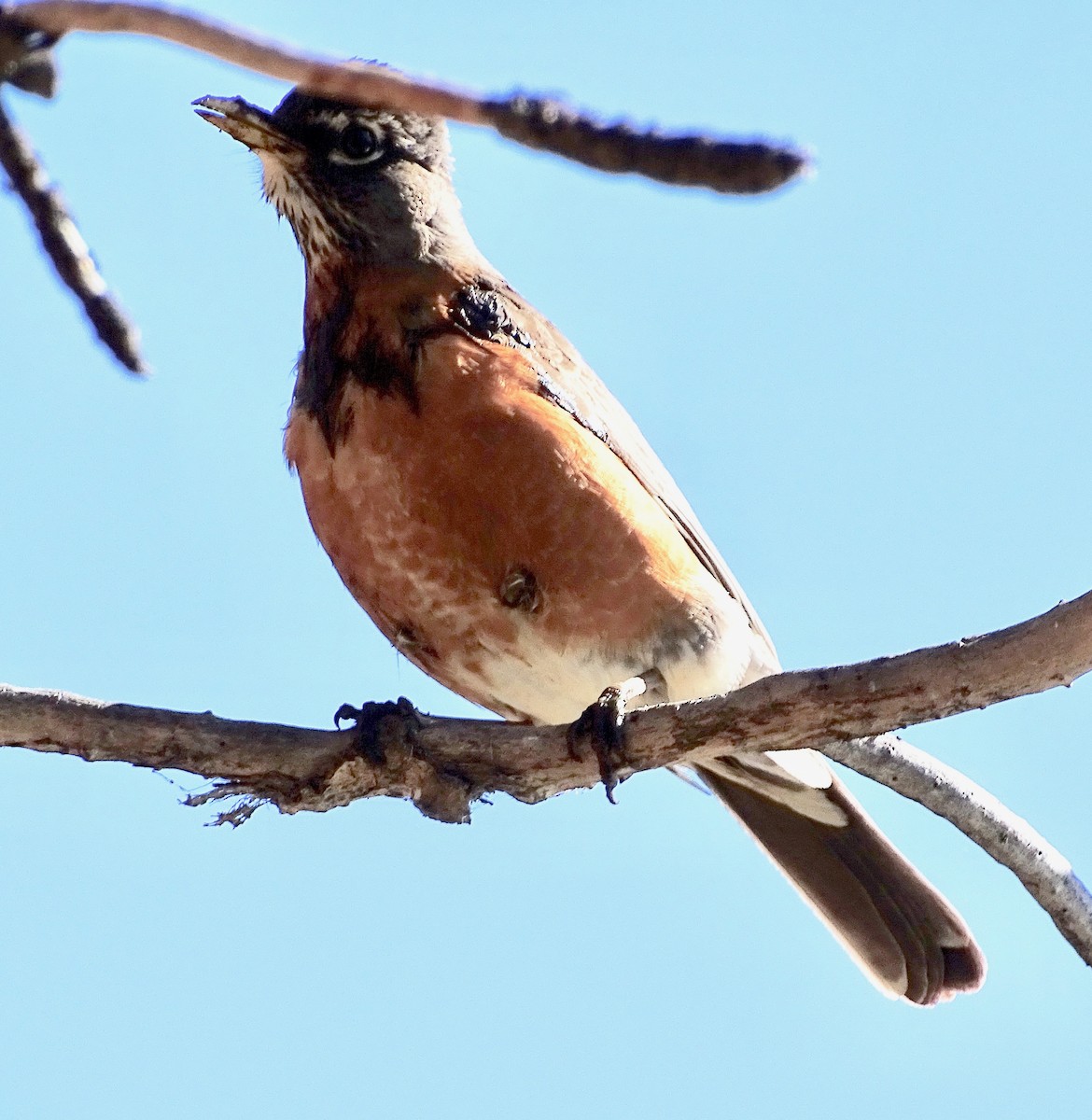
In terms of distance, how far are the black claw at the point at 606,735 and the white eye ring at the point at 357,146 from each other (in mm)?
2442

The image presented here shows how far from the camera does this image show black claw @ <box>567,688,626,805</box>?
404cm

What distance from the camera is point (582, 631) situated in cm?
462

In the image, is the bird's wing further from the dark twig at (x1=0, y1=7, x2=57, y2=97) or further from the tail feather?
the dark twig at (x1=0, y1=7, x2=57, y2=97)

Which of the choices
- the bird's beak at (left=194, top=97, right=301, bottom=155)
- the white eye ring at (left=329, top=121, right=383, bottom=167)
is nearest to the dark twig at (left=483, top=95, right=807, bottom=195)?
the bird's beak at (left=194, top=97, right=301, bottom=155)

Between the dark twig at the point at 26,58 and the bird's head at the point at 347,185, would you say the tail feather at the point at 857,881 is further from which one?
the dark twig at the point at 26,58

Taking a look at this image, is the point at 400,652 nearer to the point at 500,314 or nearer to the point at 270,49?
the point at 500,314

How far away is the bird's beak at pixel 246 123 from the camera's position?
4867 millimetres

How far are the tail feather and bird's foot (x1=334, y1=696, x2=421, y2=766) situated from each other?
148cm

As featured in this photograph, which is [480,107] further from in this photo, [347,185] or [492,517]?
[347,185]

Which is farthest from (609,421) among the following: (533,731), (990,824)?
(990,824)

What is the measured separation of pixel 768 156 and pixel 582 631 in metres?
3.71

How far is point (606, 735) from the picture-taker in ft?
13.3

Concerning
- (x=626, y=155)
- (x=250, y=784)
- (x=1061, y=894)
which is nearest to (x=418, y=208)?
(x=250, y=784)

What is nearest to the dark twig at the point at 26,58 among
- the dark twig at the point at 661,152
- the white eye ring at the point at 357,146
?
the dark twig at the point at 661,152
